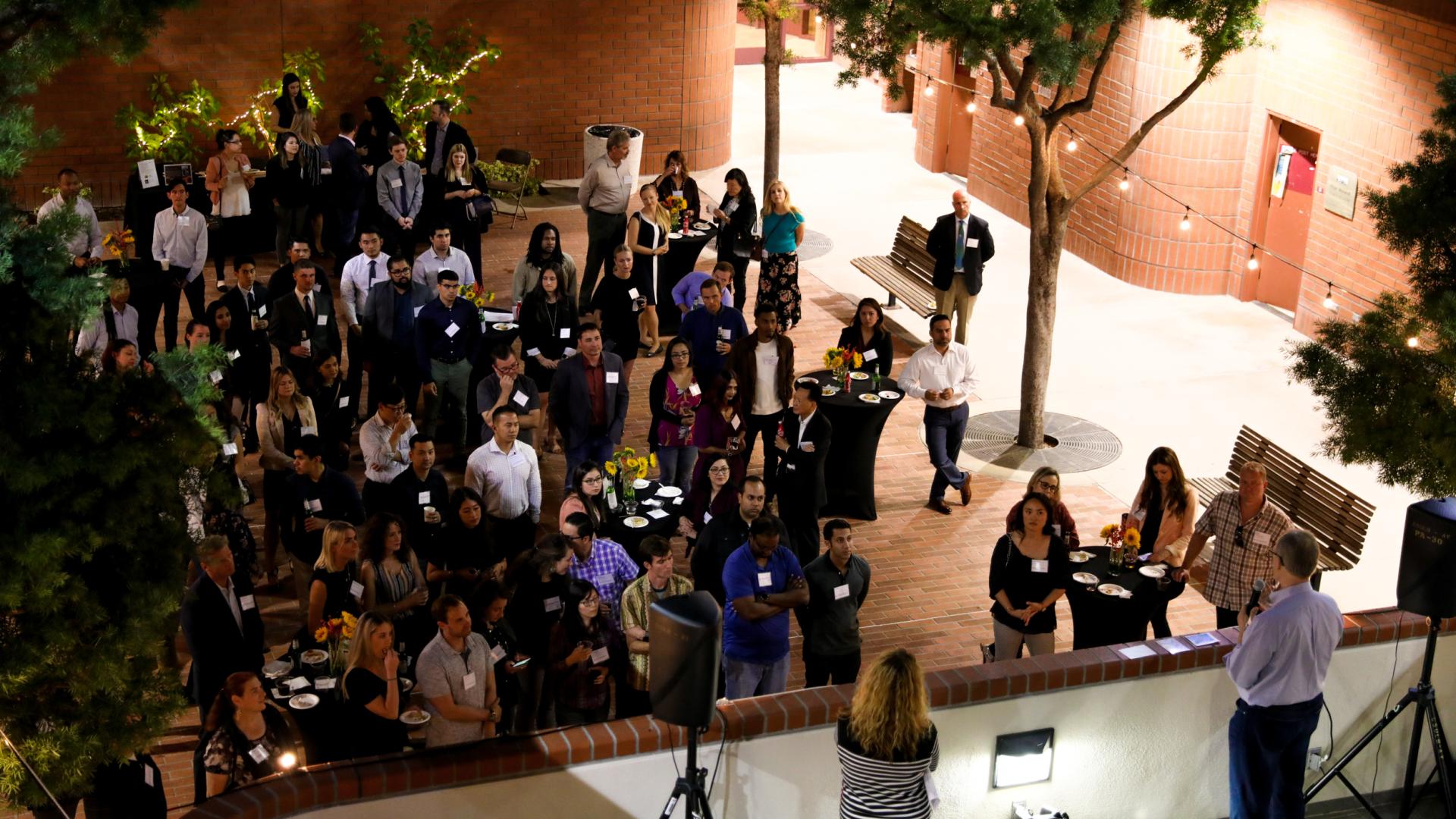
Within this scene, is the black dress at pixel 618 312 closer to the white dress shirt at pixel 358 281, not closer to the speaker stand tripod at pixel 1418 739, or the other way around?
the white dress shirt at pixel 358 281

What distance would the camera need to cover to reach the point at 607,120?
20.9 metres

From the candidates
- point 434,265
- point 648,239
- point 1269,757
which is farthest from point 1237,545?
point 648,239

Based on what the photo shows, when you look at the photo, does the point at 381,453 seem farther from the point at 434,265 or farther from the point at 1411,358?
the point at 1411,358

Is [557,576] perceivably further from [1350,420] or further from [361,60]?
[361,60]

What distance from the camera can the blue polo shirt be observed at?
838cm

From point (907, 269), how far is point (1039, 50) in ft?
16.7

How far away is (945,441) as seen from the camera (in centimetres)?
1190

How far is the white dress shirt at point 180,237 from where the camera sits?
13305 mm

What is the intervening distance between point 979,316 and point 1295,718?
31.2ft

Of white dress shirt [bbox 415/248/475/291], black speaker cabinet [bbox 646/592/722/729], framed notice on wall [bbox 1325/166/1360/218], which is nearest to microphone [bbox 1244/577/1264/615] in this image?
black speaker cabinet [bbox 646/592/722/729]

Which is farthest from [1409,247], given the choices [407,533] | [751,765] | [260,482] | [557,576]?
[260,482]

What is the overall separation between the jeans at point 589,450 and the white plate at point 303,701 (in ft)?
11.3

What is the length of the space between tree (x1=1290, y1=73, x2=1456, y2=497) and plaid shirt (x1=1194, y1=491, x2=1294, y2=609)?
5.60 feet

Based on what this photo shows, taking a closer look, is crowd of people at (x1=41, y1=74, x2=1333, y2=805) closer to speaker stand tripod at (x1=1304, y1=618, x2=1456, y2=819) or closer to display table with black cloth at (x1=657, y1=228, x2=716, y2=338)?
display table with black cloth at (x1=657, y1=228, x2=716, y2=338)
